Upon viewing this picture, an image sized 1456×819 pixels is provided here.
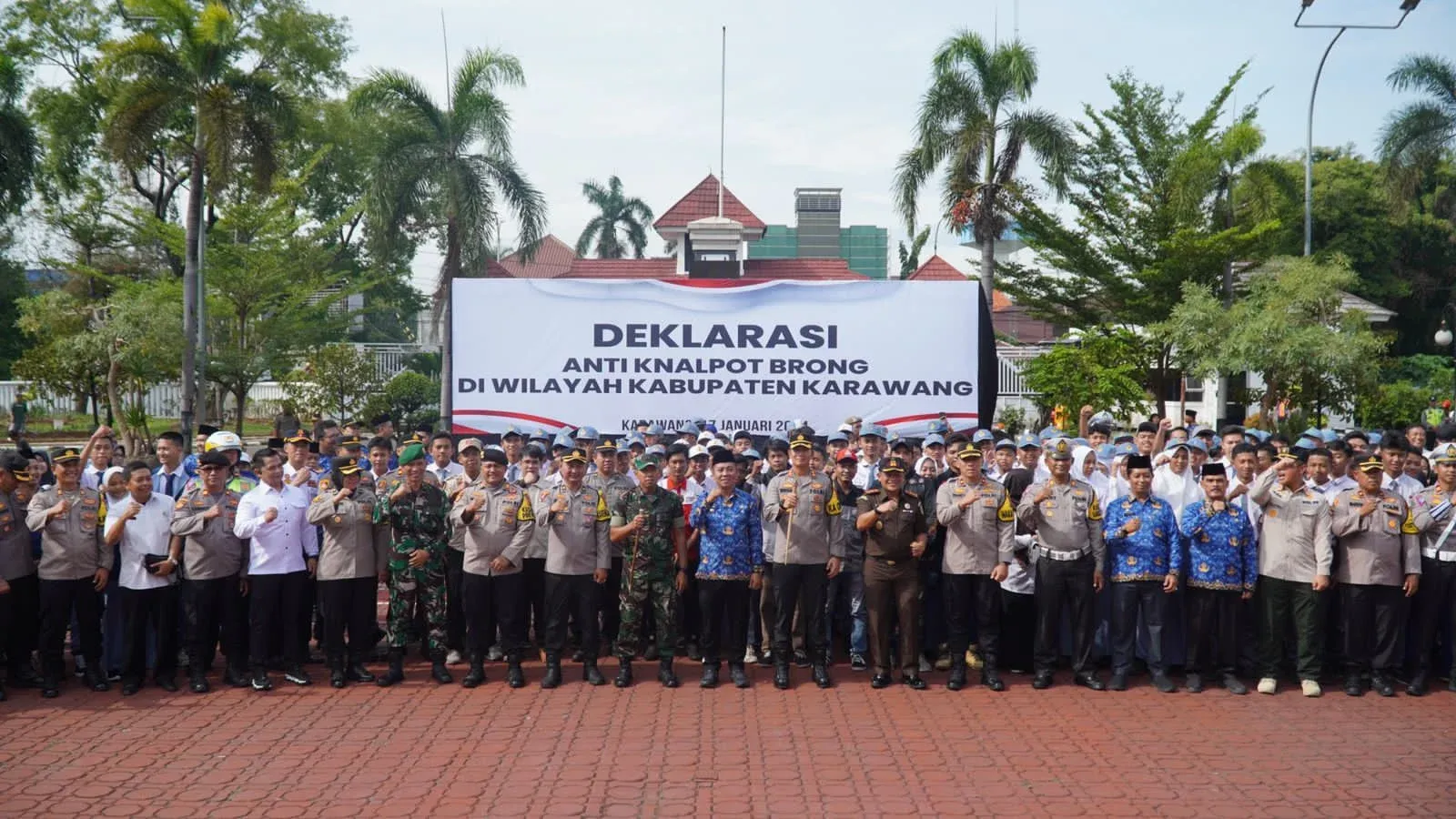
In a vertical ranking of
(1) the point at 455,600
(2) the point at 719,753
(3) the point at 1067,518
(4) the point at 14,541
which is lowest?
(2) the point at 719,753

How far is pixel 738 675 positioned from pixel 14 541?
4.88 metres

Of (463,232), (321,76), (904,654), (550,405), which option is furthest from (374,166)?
(904,654)

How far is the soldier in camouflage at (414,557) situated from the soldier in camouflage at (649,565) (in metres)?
1.25

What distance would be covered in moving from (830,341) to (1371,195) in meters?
30.9

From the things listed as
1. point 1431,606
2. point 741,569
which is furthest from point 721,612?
point 1431,606

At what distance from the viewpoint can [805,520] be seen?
25.2 feet

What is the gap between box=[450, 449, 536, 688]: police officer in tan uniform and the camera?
301 inches

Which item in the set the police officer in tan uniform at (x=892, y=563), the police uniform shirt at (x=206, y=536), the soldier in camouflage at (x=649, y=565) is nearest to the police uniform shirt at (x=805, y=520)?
the police officer in tan uniform at (x=892, y=563)

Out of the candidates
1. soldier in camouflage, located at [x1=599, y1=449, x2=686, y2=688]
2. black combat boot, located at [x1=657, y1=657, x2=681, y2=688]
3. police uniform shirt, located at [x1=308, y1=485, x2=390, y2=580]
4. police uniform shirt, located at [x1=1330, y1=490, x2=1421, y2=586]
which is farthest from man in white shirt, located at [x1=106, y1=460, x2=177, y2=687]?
police uniform shirt, located at [x1=1330, y1=490, x2=1421, y2=586]

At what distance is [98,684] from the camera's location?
7.50 metres

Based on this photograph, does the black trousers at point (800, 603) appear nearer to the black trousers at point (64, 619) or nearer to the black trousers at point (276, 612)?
the black trousers at point (276, 612)

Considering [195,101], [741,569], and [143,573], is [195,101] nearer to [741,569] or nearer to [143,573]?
[143,573]

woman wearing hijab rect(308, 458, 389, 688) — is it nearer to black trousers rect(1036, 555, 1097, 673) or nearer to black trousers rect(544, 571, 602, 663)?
black trousers rect(544, 571, 602, 663)

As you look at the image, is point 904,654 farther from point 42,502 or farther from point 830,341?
point 42,502
